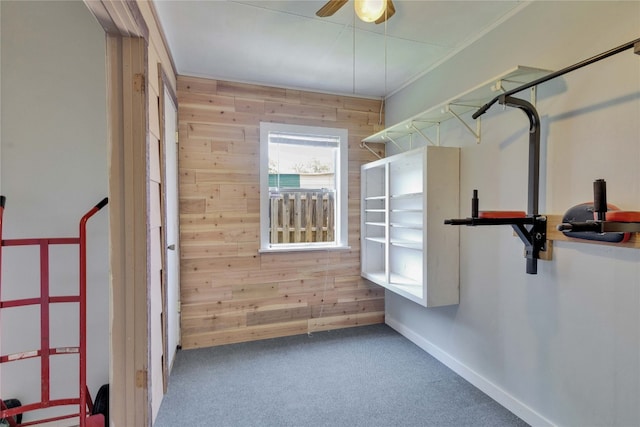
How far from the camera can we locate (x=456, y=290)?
2436mm

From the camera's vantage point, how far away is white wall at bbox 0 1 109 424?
1776mm

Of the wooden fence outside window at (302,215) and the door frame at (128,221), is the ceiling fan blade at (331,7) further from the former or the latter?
the wooden fence outside window at (302,215)

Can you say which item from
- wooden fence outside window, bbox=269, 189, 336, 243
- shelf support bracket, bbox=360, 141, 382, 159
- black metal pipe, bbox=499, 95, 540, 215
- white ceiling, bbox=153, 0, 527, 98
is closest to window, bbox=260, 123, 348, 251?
wooden fence outside window, bbox=269, 189, 336, 243

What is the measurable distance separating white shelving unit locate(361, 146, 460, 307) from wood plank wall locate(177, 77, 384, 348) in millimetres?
450

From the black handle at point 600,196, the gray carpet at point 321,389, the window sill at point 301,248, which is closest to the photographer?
the black handle at point 600,196

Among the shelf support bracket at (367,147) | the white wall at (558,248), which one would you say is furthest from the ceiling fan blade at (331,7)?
the shelf support bracket at (367,147)

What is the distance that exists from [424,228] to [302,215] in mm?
1311

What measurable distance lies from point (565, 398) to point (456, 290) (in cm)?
88

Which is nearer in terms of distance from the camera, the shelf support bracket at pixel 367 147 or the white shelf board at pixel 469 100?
the white shelf board at pixel 469 100

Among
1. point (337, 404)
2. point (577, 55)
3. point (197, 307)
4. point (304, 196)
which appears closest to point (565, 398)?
point (337, 404)

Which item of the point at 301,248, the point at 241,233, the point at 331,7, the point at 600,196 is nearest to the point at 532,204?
the point at 600,196

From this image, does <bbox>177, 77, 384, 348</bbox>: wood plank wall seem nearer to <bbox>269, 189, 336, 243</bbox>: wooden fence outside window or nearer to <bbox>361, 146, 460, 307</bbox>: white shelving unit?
<bbox>269, 189, 336, 243</bbox>: wooden fence outside window

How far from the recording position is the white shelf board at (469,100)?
170cm

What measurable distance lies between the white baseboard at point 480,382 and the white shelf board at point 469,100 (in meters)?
1.89
